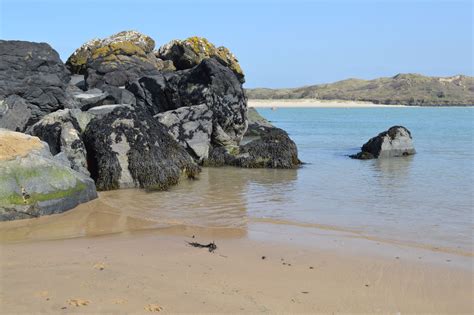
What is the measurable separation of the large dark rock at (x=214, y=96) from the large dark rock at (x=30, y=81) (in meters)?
2.95

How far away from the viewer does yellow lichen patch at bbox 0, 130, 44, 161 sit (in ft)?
26.0

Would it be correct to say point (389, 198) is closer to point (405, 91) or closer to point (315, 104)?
point (315, 104)

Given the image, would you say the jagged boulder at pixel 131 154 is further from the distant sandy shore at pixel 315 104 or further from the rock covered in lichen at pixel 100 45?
the distant sandy shore at pixel 315 104

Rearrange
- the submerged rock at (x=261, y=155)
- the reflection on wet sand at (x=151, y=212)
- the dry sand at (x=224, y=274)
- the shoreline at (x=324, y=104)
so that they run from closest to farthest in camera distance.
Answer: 1. the dry sand at (x=224, y=274)
2. the reflection on wet sand at (x=151, y=212)
3. the submerged rock at (x=261, y=155)
4. the shoreline at (x=324, y=104)

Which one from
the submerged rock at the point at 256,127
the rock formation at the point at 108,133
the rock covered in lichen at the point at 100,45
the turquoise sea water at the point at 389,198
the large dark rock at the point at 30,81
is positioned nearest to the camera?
the turquoise sea water at the point at 389,198

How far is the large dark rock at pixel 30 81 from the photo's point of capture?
45.8 feet

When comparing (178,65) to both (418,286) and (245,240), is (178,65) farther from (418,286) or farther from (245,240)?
(418,286)

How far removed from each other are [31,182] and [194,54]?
946 inches

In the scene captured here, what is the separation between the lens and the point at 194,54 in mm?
30906

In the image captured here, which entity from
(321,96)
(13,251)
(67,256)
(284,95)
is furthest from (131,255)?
(284,95)

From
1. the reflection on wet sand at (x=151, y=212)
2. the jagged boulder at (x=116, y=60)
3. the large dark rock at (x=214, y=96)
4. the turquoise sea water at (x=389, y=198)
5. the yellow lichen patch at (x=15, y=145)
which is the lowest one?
the turquoise sea water at (x=389, y=198)

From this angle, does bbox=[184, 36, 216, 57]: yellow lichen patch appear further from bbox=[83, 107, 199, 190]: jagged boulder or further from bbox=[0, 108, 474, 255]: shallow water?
bbox=[83, 107, 199, 190]: jagged boulder

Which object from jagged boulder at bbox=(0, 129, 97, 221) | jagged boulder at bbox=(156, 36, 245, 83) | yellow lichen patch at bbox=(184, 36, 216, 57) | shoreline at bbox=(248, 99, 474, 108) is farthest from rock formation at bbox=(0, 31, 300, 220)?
shoreline at bbox=(248, 99, 474, 108)

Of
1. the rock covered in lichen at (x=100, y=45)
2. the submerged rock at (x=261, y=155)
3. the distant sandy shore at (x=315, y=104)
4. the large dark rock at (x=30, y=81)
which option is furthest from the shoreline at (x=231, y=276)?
the distant sandy shore at (x=315, y=104)
